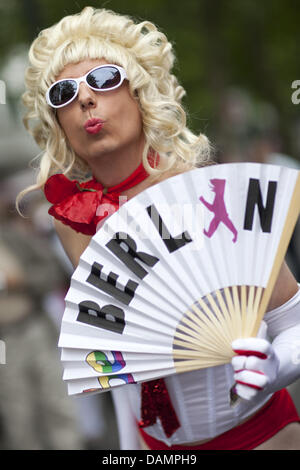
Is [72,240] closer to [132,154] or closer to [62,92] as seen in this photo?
[132,154]

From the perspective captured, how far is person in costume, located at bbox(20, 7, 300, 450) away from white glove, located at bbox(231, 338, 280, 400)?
1.00 ft

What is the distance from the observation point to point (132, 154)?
266cm

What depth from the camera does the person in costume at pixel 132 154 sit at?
8.42 feet

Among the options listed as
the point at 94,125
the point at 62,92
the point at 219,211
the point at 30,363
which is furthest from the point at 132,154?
the point at 30,363

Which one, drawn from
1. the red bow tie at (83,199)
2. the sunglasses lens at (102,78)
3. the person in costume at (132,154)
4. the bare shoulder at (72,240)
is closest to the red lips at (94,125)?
the person in costume at (132,154)

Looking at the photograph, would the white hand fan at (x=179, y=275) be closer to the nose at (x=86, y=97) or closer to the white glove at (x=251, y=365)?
the white glove at (x=251, y=365)

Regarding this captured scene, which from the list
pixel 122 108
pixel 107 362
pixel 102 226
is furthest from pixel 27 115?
pixel 107 362

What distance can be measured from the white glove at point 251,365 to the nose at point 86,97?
→ 0.95 metres

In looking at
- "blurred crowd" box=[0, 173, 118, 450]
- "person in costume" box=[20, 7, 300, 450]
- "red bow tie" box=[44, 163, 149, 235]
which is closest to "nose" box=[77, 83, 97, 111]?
"person in costume" box=[20, 7, 300, 450]

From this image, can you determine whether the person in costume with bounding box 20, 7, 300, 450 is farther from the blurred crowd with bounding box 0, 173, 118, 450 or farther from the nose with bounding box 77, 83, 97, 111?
the blurred crowd with bounding box 0, 173, 118, 450

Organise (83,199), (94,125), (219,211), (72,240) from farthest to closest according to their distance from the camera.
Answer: (72,240), (83,199), (94,125), (219,211)

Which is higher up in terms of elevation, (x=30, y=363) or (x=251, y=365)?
(x=30, y=363)

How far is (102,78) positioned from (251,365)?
109 centimetres
